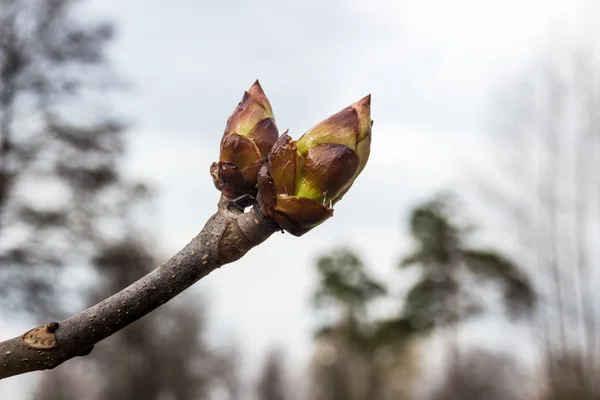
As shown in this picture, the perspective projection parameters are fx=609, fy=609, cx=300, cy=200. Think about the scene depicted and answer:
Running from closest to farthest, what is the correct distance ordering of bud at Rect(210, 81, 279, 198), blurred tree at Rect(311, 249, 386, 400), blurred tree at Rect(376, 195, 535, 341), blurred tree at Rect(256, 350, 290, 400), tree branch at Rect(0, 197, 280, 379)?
tree branch at Rect(0, 197, 280, 379) → bud at Rect(210, 81, 279, 198) → blurred tree at Rect(376, 195, 535, 341) → blurred tree at Rect(311, 249, 386, 400) → blurred tree at Rect(256, 350, 290, 400)

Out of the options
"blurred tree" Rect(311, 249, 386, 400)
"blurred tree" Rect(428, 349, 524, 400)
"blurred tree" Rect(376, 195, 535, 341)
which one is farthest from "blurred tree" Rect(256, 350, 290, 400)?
"blurred tree" Rect(376, 195, 535, 341)

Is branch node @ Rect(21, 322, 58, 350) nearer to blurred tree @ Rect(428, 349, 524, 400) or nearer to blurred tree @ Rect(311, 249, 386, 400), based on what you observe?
blurred tree @ Rect(428, 349, 524, 400)

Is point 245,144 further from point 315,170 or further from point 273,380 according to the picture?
point 273,380

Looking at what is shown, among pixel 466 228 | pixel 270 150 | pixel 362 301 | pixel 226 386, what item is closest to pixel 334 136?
pixel 270 150

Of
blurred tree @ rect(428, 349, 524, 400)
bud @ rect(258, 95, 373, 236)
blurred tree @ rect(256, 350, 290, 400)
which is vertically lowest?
bud @ rect(258, 95, 373, 236)

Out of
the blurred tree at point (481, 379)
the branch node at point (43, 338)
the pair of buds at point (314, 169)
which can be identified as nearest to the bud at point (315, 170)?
the pair of buds at point (314, 169)

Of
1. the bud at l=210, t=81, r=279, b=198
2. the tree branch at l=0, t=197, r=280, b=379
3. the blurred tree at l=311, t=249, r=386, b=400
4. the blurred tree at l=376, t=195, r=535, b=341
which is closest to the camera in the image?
the tree branch at l=0, t=197, r=280, b=379

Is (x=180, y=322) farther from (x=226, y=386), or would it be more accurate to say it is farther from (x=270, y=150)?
(x=270, y=150)
